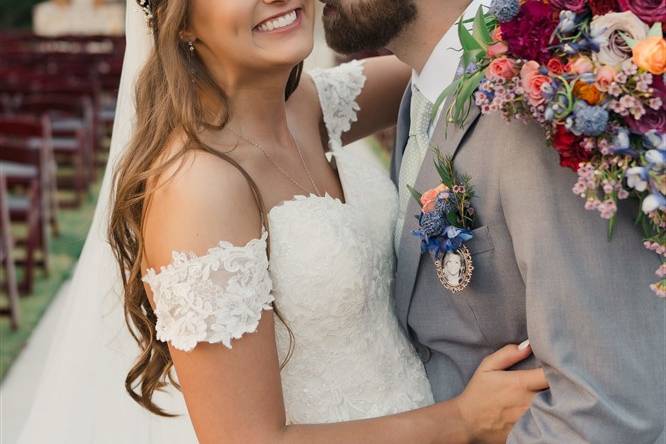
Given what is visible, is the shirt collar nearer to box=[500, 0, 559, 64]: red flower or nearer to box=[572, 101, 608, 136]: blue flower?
box=[500, 0, 559, 64]: red flower

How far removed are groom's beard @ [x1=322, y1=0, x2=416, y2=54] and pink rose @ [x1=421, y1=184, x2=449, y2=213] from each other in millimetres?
671

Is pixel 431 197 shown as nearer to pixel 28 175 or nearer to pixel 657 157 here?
pixel 657 157

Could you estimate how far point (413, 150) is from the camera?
8.16 ft

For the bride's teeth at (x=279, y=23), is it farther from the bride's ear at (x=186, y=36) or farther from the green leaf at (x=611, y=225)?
the green leaf at (x=611, y=225)

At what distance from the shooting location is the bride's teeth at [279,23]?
2.22 m

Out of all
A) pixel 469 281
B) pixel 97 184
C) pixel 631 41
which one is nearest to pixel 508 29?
pixel 631 41

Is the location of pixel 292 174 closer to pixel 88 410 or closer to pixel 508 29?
pixel 508 29

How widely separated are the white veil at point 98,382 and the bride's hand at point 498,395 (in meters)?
1.05

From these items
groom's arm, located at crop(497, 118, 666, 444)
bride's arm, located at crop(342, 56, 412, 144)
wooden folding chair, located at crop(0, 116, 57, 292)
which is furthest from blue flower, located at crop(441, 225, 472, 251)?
wooden folding chair, located at crop(0, 116, 57, 292)

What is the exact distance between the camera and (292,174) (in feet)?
7.89

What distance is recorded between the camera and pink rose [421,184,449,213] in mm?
2059

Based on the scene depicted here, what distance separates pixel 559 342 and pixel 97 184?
956 cm

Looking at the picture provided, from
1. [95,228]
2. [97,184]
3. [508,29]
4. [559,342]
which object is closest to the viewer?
[508,29]

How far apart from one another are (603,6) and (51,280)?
6.41 m
